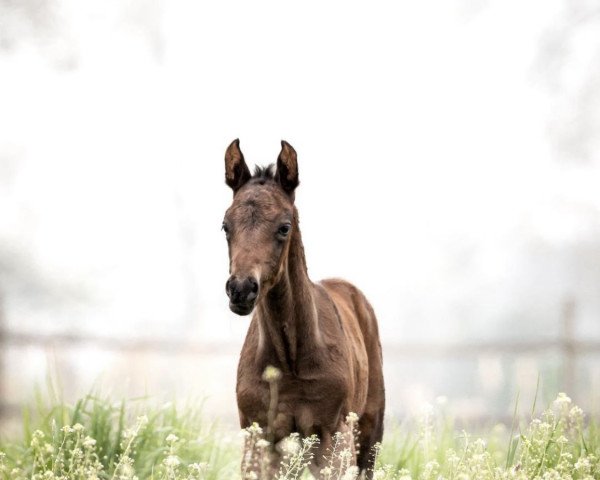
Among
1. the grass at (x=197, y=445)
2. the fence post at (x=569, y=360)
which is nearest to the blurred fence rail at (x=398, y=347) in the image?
the fence post at (x=569, y=360)

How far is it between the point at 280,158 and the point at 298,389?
1329 mm

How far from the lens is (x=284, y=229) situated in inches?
177

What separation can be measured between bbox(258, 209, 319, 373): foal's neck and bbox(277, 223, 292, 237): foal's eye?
24 cm

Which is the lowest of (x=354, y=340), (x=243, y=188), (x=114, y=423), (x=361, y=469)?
(x=361, y=469)

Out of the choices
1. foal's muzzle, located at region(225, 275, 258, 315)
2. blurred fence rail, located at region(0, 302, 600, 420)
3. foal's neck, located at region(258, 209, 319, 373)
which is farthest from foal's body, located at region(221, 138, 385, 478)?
blurred fence rail, located at region(0, 302, 600, 420)

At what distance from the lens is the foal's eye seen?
4.44 m

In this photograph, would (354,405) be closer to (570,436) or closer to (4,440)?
(570,436)

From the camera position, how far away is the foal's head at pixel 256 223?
13.3 feet

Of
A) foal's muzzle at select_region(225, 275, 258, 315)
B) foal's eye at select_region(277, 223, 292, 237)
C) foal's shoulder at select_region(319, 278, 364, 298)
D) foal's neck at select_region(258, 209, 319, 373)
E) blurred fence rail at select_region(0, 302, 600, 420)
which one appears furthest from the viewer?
blurred fence rail at select_region(0, 302, 600, 420)

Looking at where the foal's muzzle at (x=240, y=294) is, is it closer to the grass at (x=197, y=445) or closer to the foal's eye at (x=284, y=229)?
the foal's eye at (x=284, y=229)

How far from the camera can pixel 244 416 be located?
15.7 ft

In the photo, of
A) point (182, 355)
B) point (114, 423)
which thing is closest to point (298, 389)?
point (114, 423)

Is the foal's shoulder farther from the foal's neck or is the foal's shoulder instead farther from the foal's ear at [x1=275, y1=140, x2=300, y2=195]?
the foal's ear at [x1=275, y1=140, x2=300, y2=195]

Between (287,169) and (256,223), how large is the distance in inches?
23.7
